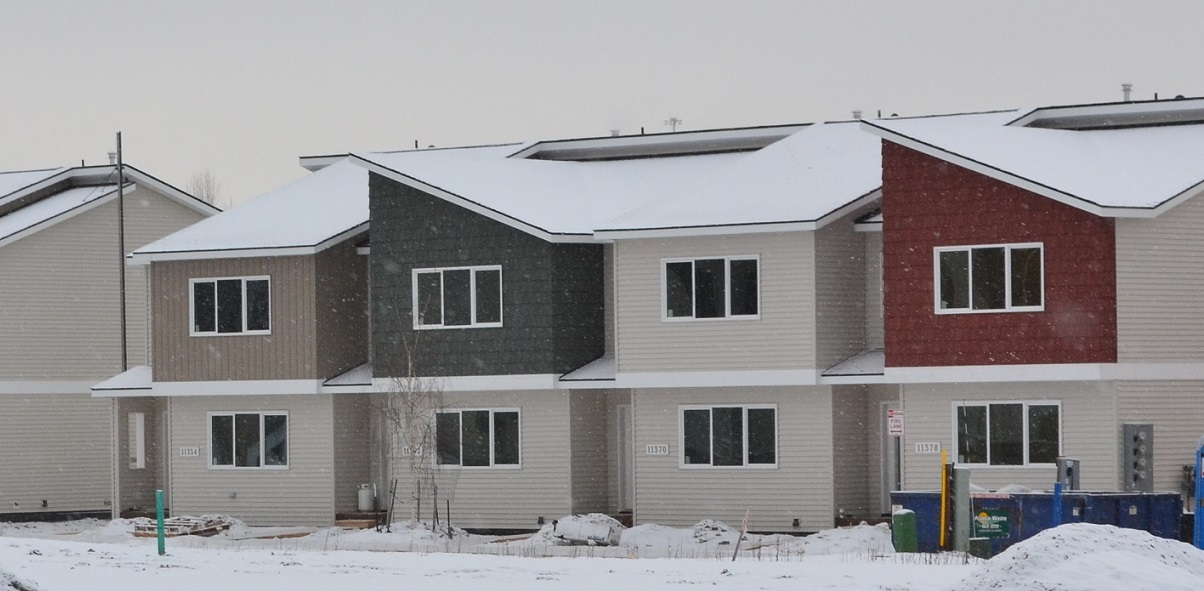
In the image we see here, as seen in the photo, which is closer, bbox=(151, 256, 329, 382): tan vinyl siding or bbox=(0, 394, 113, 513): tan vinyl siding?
bbox=(151, 256, 329, 382): tan vinyl siding

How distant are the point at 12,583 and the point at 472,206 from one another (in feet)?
69.2

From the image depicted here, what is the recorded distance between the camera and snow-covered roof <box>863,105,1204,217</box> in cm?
3359

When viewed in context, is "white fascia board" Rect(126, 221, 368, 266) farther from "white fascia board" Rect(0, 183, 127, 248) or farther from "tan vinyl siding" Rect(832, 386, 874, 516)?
"tan vinyl siding" Rect(832, 386, 874, 516)

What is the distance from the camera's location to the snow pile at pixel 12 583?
17.9m

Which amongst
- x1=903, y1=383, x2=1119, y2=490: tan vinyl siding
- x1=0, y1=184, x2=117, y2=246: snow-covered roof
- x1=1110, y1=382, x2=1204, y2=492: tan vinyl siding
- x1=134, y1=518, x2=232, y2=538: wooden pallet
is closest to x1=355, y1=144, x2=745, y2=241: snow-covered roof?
x1=903, y1=383, x2=1119, y2=490: tan vinyl siding

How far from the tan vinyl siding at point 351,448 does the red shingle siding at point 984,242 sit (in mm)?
11631

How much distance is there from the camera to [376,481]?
41.6 metres

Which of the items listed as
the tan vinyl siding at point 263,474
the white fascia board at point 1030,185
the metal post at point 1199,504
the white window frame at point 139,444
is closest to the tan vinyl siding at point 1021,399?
the white fascia board at point 1030,185

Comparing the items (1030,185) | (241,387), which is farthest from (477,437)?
(1030,185)

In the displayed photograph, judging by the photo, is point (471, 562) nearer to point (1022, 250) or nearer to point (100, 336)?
point (1022, 250)

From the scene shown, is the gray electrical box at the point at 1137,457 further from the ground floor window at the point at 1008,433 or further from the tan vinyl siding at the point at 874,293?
the tan vinyl siding at the point at 874,293

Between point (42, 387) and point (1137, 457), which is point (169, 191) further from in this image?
point (1137, 457)

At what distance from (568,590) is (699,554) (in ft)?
36.1

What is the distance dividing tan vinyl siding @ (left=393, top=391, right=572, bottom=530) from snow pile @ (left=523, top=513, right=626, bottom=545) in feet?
5.40
